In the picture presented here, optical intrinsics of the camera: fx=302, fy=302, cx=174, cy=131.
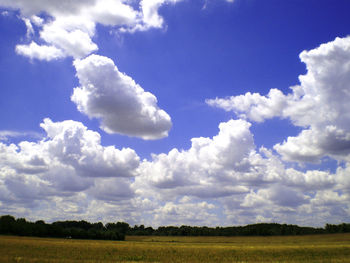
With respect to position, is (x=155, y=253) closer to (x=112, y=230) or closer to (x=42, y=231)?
(x=42, y=231)

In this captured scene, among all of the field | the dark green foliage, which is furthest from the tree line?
the field

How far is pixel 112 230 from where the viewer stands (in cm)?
13250

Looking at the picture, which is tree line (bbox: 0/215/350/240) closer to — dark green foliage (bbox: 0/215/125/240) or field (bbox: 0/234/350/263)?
dark green foliage (bbox: 0/215/125/240)

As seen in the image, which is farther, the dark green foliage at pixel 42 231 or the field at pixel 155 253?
the dark green foliage at pixel 42 231

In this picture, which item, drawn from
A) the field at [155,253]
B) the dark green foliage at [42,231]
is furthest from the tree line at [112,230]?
the field at [155,253]

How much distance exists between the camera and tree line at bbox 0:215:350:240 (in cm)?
10156

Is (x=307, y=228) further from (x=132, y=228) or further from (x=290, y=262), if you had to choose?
(x=290, y=262)

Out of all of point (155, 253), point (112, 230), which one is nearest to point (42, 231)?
point (112, 230)

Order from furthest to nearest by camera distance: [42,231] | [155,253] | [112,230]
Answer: [112,230]
[42,231]
[155,253]

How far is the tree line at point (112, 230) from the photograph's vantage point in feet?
333

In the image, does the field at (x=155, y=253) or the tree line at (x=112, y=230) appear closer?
the field at (x=155, y=253)

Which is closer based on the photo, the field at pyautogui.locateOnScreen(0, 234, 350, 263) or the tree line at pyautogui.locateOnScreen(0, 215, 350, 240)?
the field at pyautogui.locateOnScreen(0, 234, 350, 263)

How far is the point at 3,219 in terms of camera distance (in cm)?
10625

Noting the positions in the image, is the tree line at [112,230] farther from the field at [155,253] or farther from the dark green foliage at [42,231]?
the field at [155,253]
